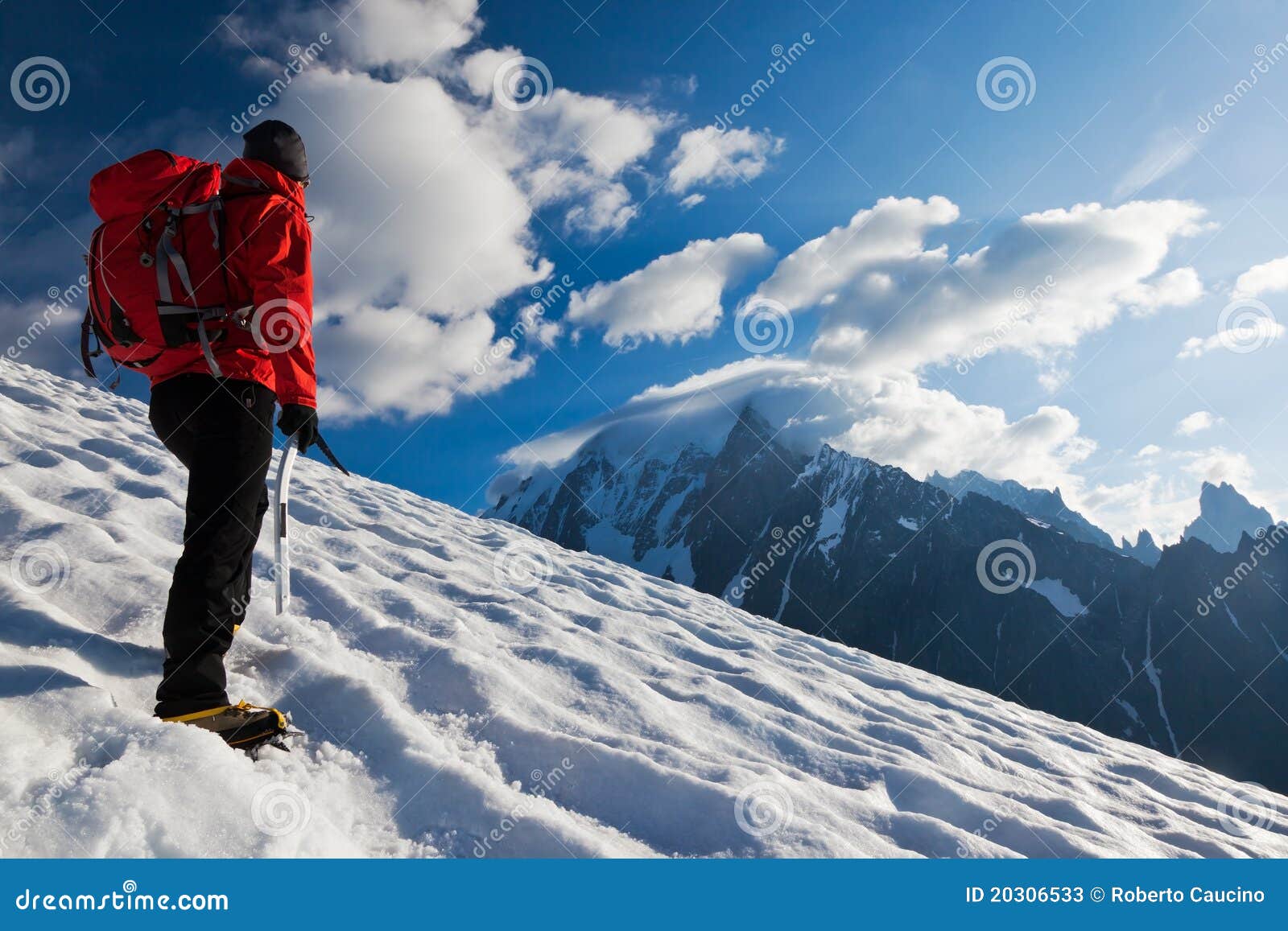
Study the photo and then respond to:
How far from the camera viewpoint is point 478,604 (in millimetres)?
5910

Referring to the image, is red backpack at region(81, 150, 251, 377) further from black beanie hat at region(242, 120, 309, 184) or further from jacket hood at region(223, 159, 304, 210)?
black beanie hat at region(242, 120, 309, 184)

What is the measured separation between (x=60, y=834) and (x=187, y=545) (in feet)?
4.03

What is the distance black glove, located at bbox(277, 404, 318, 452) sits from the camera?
10.2 ft

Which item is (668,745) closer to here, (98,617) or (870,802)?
(870,802)

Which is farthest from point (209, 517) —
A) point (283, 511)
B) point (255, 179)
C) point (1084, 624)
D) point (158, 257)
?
point (1084, 624)

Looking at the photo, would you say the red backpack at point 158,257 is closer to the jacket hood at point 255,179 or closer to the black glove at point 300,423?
the jacket hood at point 255,179

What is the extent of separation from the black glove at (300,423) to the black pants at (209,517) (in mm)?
161

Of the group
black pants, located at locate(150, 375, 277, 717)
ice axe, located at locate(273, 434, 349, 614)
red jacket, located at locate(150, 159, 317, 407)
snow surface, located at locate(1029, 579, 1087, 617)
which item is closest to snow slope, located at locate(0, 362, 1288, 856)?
black pants, located at locate(150, 375, 277, 717)

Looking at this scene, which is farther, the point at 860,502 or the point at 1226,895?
the point at 860,502

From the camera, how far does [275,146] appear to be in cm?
340

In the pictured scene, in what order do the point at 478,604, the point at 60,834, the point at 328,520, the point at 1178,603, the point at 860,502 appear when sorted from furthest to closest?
1. the point at 860,502
2. the point at 1178,603
3. the point at 328,520
4. the point at 478,604
5. the point at 60,834

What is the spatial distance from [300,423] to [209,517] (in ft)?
1.87

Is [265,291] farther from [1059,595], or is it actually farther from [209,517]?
[1059,595]

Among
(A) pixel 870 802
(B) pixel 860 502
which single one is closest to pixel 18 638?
(A) pixel 870 802
